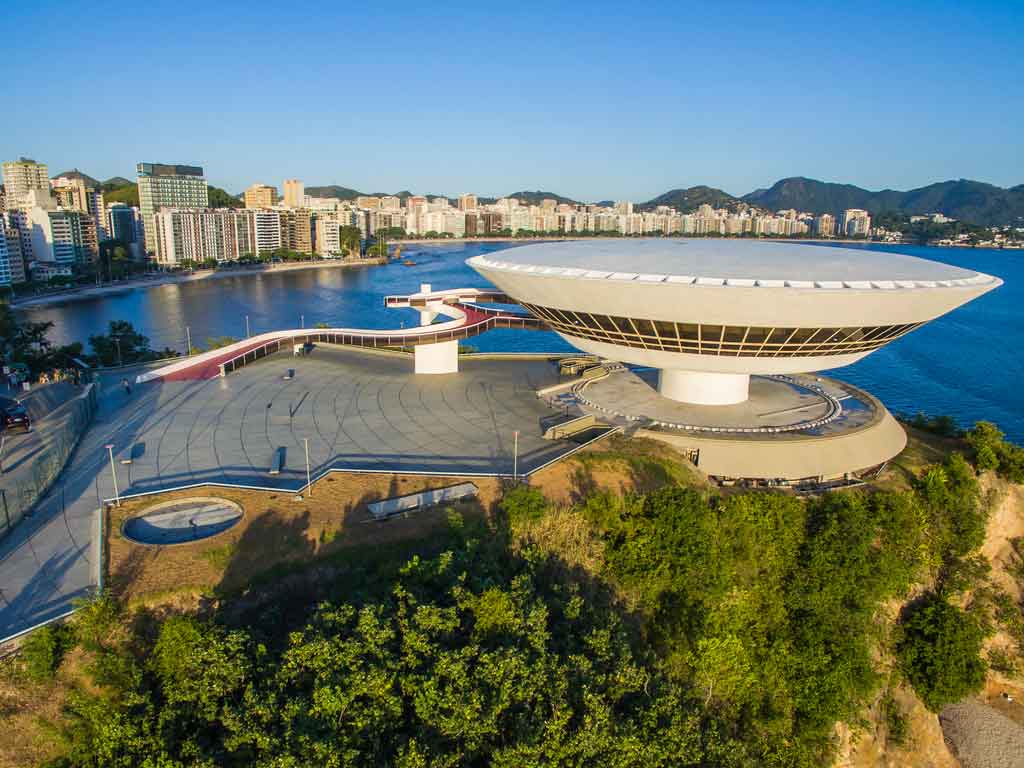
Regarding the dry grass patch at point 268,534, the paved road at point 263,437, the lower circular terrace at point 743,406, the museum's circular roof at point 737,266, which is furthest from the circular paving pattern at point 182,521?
the lower circular terrace at point 743,406

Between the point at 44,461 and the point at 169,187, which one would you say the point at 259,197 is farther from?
the point at 44,461

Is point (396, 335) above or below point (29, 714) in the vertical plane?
above

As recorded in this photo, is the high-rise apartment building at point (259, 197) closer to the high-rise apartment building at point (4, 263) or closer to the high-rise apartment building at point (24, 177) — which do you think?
the high-rise apartment building at point (24, 177)


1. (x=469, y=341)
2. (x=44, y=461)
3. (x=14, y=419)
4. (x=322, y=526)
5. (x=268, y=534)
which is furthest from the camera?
(x=469, y=341)

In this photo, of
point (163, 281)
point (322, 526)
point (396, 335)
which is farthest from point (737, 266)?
point (163, 281)

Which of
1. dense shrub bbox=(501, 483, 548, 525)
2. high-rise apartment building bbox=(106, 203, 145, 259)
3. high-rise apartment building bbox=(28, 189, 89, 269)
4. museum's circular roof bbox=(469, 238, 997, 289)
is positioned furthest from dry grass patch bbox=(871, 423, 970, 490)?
high-rise apartment building bbox=(106, 203, 145, 259)

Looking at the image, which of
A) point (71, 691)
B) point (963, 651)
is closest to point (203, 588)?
point (71, 691)

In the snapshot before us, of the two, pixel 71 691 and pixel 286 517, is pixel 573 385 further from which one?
Result: pixel 71 691
